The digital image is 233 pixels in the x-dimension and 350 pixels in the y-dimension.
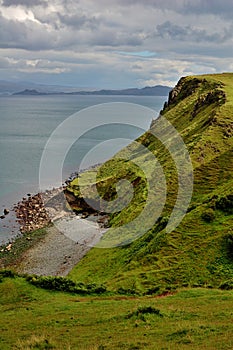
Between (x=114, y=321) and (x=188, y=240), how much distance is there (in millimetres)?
16779

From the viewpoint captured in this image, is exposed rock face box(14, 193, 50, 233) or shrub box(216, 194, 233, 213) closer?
shrub box(216, 194, 233, 213)

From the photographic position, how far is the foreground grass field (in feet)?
58.2

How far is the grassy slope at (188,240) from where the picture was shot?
32.1 meters

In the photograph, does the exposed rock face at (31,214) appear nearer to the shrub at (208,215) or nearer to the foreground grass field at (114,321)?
the shrub at (208,215)

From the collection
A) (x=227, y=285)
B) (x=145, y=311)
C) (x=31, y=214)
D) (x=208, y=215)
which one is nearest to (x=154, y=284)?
(x=227, y=285)

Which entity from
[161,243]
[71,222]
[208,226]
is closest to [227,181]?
[208,226]

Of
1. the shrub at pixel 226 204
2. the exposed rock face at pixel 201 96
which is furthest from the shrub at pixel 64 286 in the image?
the exposed rock face at pixel 201 96

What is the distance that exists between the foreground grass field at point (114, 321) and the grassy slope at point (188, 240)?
155 inches

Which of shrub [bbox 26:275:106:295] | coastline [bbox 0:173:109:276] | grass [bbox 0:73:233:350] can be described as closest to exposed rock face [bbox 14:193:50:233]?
coastline [bbox 0:173:109:276]

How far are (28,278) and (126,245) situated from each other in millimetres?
17461

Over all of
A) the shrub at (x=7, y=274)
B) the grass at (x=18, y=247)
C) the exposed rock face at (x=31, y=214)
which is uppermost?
the exposed rock face at (x=31, y=214)

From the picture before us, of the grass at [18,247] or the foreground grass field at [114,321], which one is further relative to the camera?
the grass at [18,247]

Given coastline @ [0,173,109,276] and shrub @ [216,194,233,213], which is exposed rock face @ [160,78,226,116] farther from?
shrub @ [216,194,233,213]

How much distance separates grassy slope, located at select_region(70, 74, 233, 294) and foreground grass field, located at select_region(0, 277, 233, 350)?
3926 millimetres
